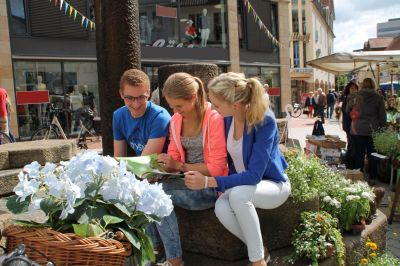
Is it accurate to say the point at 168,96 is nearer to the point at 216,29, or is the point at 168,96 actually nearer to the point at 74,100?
the point at 74,100

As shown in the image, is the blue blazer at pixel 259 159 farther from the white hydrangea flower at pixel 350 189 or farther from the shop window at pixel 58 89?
the shop window at pixel 58 89

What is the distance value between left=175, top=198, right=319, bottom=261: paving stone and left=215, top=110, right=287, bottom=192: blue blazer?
1.01 feet

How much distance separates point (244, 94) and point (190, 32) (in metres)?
16.1

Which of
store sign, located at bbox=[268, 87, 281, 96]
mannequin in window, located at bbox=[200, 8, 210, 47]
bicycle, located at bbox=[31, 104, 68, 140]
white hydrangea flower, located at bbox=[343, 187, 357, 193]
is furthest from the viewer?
store sign, located at bbox=[268, 87, 281, 96]

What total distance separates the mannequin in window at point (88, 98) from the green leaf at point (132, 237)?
13.9 m

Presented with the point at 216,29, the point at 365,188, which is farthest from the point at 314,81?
the point at 365,188

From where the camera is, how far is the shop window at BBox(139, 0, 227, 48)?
1678 cm

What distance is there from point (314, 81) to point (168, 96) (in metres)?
48.0

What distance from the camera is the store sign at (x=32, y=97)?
13.1 m

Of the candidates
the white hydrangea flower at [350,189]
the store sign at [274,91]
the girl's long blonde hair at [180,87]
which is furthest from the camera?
the store sign at [274,91]

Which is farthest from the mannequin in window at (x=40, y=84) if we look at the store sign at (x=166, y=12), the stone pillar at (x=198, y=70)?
the stone pillar at (x=198, y=70)

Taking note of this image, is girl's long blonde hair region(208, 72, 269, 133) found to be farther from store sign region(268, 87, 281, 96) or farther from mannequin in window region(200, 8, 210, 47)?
store sign region(268, 87, 281, 96)

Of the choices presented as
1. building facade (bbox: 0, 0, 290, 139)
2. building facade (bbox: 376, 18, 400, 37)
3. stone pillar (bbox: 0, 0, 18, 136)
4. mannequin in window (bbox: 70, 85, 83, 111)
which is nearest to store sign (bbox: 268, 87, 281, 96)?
building facade (bbox: 0, 0, 290, 139)

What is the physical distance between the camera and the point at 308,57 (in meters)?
50.0
